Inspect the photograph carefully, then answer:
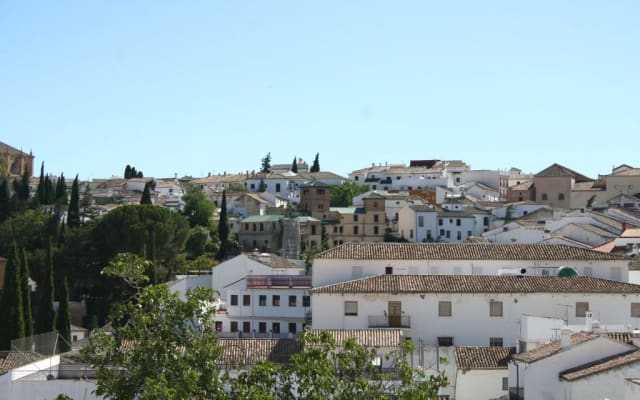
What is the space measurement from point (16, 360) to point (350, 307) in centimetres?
1110

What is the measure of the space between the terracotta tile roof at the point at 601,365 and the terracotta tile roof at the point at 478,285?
12965 mm

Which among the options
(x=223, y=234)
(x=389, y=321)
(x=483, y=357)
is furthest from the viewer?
(x=223, y=234)

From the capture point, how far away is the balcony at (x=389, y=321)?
4244 cm

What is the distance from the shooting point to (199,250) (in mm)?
94688

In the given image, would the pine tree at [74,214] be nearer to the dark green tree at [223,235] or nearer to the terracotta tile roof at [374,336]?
the dark green tree at [223,235]

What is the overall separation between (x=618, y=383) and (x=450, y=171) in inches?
4000

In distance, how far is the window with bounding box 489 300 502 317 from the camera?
42.6 m

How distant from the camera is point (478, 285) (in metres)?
43.1

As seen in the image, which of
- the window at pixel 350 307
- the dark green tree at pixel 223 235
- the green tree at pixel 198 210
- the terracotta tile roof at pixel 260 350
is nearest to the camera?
the terracotta tile roof at pixel 260 350

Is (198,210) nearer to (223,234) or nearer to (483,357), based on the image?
(223,234)

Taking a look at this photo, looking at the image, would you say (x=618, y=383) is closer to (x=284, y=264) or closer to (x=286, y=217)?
(x=284, y=264)

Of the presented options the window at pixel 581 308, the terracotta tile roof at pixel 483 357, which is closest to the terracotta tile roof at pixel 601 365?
the terracotta tile roof at pixel 483 357

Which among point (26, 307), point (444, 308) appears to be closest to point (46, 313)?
point (26, 307)

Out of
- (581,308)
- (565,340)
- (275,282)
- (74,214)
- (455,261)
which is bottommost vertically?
(565,340)
